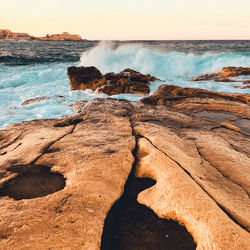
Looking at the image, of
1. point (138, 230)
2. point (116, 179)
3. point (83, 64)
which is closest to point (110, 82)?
point (116, 179)

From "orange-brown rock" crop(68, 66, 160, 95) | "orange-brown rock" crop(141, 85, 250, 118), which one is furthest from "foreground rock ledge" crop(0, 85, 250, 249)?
"orange-brown rock" crop(68, 66, 160, 95)

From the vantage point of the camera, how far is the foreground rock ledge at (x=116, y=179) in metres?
1.50

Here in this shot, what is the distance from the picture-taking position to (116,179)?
7.16ft

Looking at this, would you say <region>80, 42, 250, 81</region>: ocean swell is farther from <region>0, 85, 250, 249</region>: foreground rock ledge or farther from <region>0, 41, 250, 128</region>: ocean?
<region>0, 85, 250, 249</region>: foreground rock ledge

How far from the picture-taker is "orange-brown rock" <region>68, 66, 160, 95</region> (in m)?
9.96

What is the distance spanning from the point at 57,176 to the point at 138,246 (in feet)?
4.00

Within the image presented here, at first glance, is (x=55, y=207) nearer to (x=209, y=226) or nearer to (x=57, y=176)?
(x=57, y=176)

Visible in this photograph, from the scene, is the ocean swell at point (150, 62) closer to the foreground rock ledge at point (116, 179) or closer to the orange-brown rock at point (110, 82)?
the orange-brown rock at point (110, 82)

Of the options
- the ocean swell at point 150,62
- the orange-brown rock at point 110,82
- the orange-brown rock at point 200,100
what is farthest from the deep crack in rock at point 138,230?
the ocean swell at point 150,62

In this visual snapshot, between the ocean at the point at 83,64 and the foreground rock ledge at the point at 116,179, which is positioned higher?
the foreground rock ledge at the point at 116,179

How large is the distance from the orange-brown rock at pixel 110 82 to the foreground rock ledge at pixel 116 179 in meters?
6.17

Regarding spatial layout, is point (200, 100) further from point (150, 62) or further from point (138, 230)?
point (150, 62)

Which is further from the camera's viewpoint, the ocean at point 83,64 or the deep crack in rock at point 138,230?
the ocean at point 83,64

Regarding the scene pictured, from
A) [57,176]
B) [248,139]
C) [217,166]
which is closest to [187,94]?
[248,139]
